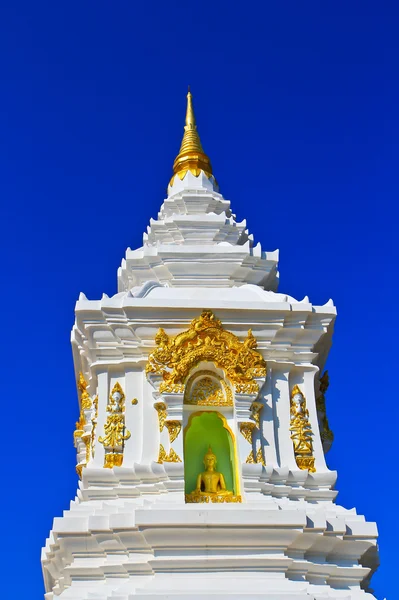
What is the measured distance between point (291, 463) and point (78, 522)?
4058 mm

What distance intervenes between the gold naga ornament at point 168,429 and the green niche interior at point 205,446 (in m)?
0.70

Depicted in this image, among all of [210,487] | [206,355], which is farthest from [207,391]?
[210,487]

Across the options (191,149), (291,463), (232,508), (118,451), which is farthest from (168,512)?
(191,149)

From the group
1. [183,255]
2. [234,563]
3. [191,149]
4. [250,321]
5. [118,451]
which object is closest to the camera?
[234,563]

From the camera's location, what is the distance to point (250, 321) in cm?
1409

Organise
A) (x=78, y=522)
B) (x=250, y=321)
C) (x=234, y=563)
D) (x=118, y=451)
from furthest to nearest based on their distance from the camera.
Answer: (x=250, y=321) < (x=118, y=451) < (x=78, y=522) < (x=234, y=563)

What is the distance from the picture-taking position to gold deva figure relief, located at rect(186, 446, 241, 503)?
42.0 feet

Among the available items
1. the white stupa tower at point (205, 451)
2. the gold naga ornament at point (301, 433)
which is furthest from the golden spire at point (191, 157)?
the gold naga ornament at point (301, 433)

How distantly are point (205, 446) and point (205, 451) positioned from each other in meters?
0.13

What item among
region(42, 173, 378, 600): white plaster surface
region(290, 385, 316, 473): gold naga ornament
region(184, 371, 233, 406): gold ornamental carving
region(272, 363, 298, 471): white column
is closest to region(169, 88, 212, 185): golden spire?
region(42, 173, 378, 600): white plaster surface

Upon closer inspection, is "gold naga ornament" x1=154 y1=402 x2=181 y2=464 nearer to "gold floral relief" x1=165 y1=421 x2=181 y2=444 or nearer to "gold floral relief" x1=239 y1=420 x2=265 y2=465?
"gold floral relief" x1=165 y1=421 x2=181 y2=444

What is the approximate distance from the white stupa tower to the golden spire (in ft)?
15.5

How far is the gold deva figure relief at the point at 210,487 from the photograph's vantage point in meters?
12.8

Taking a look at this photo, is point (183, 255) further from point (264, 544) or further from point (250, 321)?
point (264, 544)
